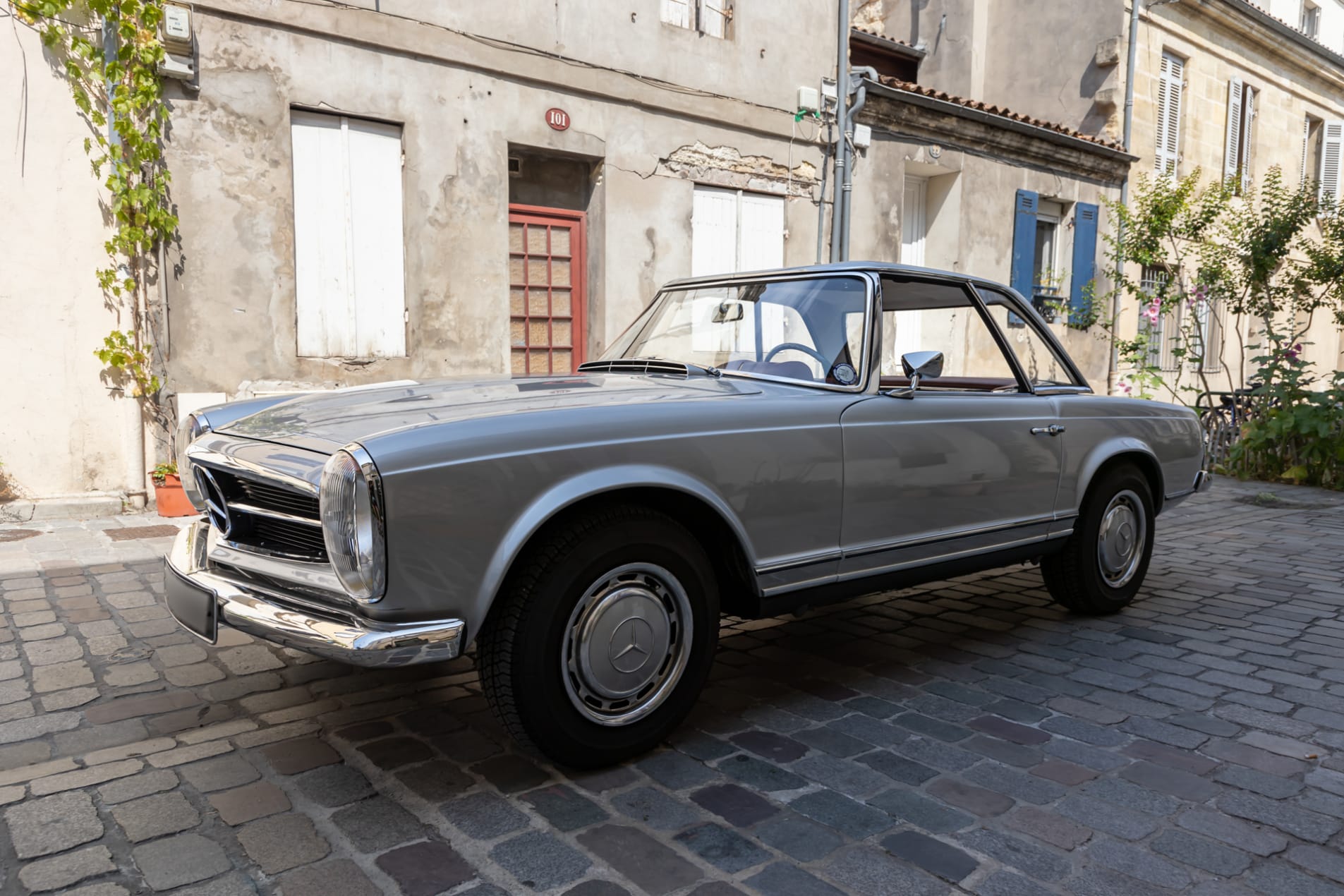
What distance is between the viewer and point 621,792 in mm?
2619

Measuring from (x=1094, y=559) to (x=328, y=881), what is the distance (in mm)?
3602

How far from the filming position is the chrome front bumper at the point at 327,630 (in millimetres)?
2273

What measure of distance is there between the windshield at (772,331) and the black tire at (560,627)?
974 millimetres

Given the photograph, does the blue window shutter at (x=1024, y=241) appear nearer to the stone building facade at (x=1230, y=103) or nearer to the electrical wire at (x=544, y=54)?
the stone building facade at (x=1230, y=103)

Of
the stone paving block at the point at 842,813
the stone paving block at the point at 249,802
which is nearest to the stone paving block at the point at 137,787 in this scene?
the stone paving block at the point at 249,802

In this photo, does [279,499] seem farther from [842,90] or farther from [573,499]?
[842,90]

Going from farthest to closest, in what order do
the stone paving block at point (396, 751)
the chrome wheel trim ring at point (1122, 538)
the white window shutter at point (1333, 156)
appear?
the white window shutter at point (1333, 156) < the chrome wheel trim ring at point (1122, 538) < the stone paving block at point (396, 751)

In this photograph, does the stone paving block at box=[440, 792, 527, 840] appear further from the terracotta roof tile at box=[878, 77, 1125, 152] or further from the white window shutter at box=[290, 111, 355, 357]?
the terracotta roof tile at box=[878, 77, 1125, 152]

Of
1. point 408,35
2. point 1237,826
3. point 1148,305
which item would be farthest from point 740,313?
point 1148,305

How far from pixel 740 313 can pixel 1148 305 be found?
10102mm

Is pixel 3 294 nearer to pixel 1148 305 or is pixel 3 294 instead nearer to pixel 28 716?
pixel 28 716

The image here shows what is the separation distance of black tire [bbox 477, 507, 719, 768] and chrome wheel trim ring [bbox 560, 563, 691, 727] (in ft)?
0.05

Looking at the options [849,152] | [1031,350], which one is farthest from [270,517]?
[849,152]

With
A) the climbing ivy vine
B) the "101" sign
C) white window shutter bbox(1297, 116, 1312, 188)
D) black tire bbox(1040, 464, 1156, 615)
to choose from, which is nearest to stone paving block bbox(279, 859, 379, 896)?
black tire bbox(1040, 464, 1156, 615)
